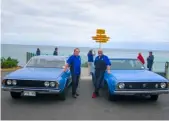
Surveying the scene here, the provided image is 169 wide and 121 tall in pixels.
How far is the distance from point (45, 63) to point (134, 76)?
3285 mm

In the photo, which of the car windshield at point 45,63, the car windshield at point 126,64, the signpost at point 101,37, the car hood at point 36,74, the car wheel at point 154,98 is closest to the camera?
the car hood at point 36,74

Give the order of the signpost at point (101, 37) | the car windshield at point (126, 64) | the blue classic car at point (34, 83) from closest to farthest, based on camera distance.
Answer: the blue classic car at point (34, 83), the car windshield at point (126, 64), the signpost at point (101, 37)

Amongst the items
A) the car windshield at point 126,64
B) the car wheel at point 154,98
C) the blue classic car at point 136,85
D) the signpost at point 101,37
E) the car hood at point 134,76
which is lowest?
the car wheel at point 154,98

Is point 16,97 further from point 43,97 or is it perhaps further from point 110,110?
point 110,110

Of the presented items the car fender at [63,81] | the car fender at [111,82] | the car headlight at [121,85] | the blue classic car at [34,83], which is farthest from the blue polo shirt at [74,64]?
the car headlight at [121,85]

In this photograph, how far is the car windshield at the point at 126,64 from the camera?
10188 millimetres

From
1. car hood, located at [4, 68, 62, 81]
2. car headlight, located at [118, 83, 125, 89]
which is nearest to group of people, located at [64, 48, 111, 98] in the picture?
car hood, located at [4, 68, 62, 81]

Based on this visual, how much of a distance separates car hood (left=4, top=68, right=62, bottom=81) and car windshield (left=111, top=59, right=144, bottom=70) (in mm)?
2120

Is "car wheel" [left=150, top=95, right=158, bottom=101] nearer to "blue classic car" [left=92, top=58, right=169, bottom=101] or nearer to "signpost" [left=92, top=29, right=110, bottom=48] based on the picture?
"blue classic car" [left=92, top=58, right=169, bottom=101]

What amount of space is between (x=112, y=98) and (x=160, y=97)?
2015 millimetres

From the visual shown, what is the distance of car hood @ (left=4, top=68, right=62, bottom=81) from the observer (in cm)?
837

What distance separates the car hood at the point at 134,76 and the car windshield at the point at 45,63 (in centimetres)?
198

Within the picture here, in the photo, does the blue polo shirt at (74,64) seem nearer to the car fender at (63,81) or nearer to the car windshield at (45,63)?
the car fender at (63,81)

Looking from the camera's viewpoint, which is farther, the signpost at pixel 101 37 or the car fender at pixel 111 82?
the signpost at pixel 101 37
